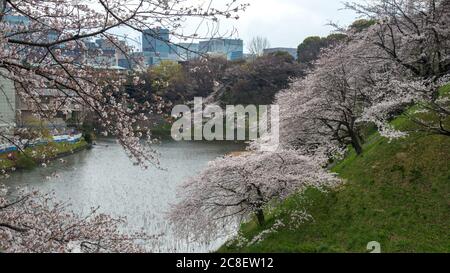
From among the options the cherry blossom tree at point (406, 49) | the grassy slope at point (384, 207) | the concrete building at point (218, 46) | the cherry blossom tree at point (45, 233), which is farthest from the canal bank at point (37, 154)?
the cherry blossom tree at point (406, 49)

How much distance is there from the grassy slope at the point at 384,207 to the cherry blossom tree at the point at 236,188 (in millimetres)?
513

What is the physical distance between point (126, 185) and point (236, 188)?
861 cm

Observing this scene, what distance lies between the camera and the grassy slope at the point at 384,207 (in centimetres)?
887

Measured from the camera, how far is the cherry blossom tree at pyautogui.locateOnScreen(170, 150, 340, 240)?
1130 cm

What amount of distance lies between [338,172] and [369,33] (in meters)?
4.89

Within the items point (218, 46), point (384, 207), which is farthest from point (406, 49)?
point (218, 46)

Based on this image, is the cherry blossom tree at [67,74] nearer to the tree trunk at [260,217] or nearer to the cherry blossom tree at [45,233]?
the cherry blossom tree at [45,233]

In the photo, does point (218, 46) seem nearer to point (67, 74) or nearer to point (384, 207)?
point (67, 74)

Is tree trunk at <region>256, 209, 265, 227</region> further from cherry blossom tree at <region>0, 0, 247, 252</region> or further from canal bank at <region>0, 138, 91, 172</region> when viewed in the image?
cherry blossom tree at <region>0, 0, 247, 252</region>

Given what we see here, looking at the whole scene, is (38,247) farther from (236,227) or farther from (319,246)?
(236,227)

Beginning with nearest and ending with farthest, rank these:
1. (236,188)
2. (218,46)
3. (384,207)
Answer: (218,46) → (384,207) → (236,188)

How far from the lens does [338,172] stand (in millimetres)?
13141

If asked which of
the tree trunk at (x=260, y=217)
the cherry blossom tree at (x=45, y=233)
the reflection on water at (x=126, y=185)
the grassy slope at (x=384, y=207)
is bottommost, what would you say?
the reflection on water at (x=126, y=185)

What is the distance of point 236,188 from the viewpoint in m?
11.5
